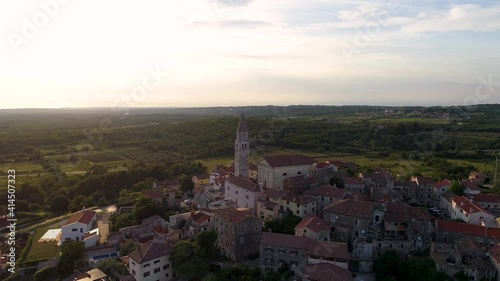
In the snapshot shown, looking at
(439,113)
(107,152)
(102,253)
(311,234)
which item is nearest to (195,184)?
(102,253)

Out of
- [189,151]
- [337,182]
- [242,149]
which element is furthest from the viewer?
[189,151]

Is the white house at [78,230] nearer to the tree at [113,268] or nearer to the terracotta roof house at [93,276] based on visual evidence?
the tree at [113,268]

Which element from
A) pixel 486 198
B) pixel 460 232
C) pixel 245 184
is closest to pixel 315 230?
pixel 245 184

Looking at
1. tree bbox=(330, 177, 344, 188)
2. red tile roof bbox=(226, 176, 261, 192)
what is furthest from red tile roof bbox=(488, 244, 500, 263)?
red tile roof bbox=(226, 176, 261, 192)

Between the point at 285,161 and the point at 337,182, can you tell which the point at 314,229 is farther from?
the point at 285,161

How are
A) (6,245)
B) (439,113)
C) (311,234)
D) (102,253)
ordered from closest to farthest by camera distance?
1. (311,234)
2. (102,253)
3. (6,245)
4. (439,113)

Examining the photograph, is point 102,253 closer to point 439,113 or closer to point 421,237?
point 421,237

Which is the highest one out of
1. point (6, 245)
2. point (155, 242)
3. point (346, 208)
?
point (346, 208)
